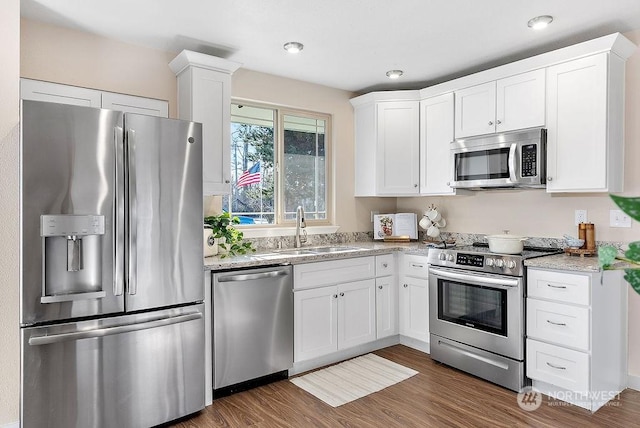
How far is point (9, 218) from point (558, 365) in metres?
3.43

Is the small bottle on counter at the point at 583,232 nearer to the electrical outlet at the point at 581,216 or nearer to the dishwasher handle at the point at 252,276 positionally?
the electrical outlet at the point at 581,216

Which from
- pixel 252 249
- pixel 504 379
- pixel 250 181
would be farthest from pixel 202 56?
pixel 504 379

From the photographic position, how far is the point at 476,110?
3.45m

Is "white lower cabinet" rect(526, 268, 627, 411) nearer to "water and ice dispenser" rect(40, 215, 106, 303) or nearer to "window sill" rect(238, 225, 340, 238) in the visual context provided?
"window sill" rect(238, 225, 340, 238)

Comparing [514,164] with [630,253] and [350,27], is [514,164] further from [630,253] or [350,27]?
[630,253]

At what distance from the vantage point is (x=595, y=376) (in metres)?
2.54

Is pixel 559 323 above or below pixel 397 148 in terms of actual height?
below

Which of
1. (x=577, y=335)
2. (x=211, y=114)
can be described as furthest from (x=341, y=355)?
(x=211, y=114)

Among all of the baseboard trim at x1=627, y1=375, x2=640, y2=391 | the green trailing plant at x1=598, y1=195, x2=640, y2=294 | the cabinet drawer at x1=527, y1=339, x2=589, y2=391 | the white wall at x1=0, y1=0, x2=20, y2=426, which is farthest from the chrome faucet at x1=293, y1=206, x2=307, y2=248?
the green trailing plant at x1=598, y1=195, x2=640, y2=294

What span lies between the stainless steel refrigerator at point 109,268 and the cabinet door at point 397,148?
6.58 ft

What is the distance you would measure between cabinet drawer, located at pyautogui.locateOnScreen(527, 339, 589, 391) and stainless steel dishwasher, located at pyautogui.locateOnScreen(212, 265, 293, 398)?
66.4 inches

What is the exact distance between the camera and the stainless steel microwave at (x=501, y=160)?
3.02 meters

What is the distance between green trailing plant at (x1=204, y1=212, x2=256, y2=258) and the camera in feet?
10.1

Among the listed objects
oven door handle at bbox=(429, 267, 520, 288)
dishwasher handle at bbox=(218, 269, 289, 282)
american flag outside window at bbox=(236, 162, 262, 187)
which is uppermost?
american flag outside window at bbox=(236, 162, 262, 187)
